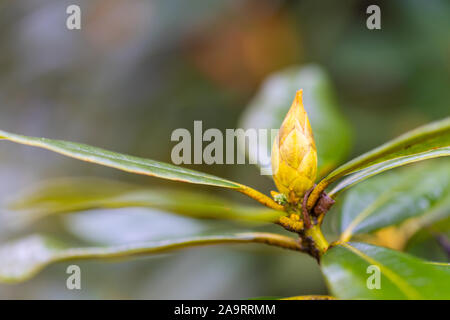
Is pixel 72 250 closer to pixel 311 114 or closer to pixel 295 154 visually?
pixel 295 154

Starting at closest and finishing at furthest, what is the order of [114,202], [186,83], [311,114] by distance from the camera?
[114,202] < [311,114] < [186,83]

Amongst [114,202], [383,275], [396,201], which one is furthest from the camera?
[396,201]

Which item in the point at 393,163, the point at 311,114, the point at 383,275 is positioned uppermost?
the point at 311,114

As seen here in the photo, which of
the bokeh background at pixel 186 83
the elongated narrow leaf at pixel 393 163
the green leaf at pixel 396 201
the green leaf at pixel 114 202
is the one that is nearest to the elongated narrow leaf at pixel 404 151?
the elongated narrow leaf at pixel 393 163

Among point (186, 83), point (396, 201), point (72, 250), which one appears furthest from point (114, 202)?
point (186, 83)

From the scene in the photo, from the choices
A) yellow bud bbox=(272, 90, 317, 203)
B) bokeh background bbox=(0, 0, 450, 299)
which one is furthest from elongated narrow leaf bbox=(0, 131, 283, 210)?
bokeh background bbox=(0, 0, 450, 299)

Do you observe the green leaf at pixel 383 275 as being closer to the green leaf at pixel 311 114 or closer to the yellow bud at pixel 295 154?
the yellow bud at pixel 295 154

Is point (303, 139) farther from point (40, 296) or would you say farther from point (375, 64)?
point (40, 296)
